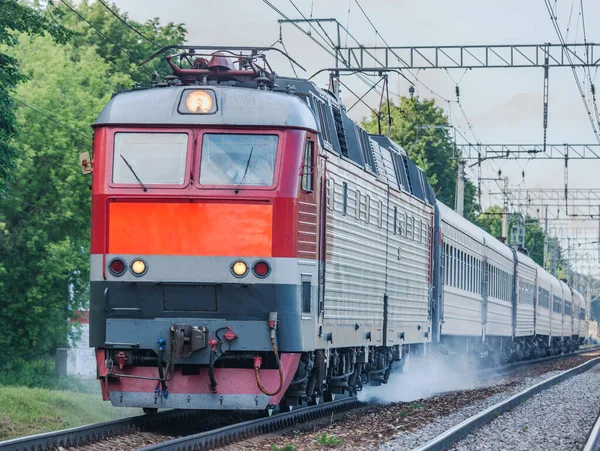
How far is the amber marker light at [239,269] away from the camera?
12219 mm

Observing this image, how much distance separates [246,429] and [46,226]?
83.1 feet

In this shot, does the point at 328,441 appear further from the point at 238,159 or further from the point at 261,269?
the point at 238,159

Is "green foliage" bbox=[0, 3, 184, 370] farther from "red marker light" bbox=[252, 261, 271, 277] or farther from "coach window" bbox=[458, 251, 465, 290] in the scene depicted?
"red marker light" bbox=[252, 261, 271, 277]

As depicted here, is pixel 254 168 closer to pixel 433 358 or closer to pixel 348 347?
pixel 348 347

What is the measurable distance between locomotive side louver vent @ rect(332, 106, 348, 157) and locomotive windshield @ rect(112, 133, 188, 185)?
3.00 meters

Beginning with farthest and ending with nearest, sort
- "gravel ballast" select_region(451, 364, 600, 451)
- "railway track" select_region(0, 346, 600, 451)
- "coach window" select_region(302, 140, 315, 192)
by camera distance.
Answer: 1. "coach window" select_region(302, 140, 315, 192)
2. "gravel ballast" select_region(451, 364, 600, 451)
3. "railway track" select_region(0, 346, 600, 451)

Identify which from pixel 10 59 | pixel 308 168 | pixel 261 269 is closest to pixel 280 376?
pixel 261 269

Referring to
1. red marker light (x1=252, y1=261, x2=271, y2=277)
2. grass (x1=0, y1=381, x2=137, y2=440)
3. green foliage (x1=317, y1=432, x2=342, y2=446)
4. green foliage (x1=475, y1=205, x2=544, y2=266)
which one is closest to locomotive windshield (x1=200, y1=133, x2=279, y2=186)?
red marker light (x1=252, y1=261, x2=271, y2=277)

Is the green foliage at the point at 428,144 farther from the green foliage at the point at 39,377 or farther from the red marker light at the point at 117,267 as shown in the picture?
the red marker light at the point at 117,267

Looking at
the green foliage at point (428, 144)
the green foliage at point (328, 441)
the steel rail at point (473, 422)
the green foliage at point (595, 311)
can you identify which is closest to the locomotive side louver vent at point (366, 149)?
the steel rail at point (473, 422)

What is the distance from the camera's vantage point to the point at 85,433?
38.0 feet

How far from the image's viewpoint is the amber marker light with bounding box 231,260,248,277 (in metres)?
12.2

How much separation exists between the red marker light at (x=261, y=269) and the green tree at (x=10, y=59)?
32.3 feet

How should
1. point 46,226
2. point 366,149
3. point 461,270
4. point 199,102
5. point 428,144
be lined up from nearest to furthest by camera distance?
point 199,102 → point 366,149 → point 461,270 → point 46,226 → point 428,144
